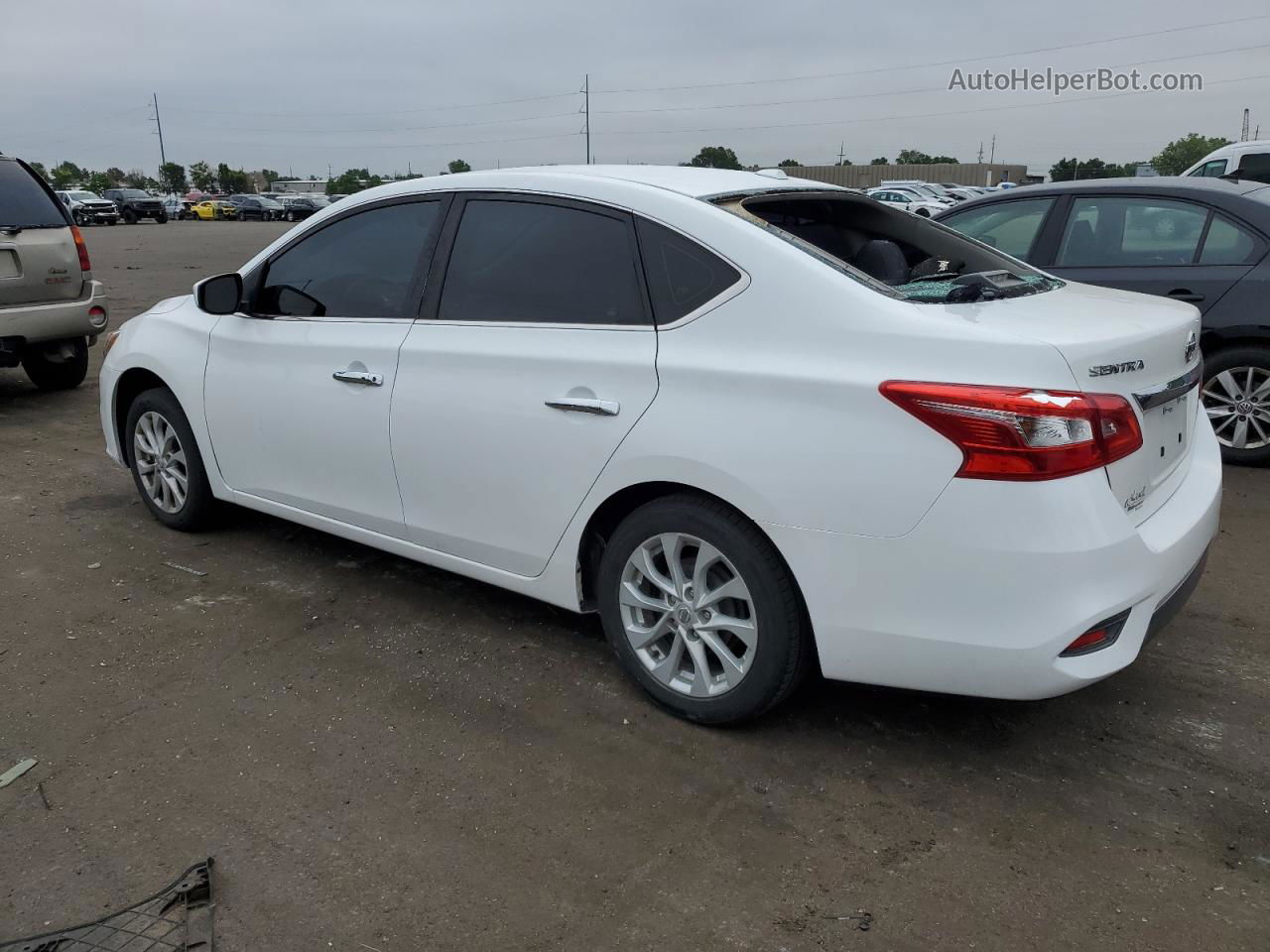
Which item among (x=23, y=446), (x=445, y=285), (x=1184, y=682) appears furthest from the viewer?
A: (x=23, y=446)

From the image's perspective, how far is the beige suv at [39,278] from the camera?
7.34m

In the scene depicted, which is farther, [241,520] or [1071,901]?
[241,520]

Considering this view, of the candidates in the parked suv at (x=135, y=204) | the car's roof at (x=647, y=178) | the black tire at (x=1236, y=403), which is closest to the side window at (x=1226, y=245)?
the black tire at (x=1236, y=403)

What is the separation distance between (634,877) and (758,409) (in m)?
1.28

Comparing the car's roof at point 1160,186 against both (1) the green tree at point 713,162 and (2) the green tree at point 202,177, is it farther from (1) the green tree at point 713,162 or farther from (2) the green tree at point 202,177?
(2) the green tree at point 202,177

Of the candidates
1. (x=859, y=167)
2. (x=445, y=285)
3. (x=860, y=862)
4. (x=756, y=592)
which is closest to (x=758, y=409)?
(x=756, y=592)

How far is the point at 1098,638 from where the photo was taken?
259 cm

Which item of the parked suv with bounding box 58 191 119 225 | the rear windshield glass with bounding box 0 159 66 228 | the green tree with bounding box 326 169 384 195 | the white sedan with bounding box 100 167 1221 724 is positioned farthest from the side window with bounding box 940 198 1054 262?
the green tree with bounding box 326 169 384 195

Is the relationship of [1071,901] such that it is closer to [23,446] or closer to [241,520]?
[241,520]

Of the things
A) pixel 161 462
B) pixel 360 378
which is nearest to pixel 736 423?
pixel 360 378

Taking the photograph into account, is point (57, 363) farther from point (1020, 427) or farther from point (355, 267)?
point (1020, 427)

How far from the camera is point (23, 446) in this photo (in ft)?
22.3

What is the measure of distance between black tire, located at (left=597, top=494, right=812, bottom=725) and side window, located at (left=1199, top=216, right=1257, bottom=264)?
4.40 meters

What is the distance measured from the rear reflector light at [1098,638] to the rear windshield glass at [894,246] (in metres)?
1.03
